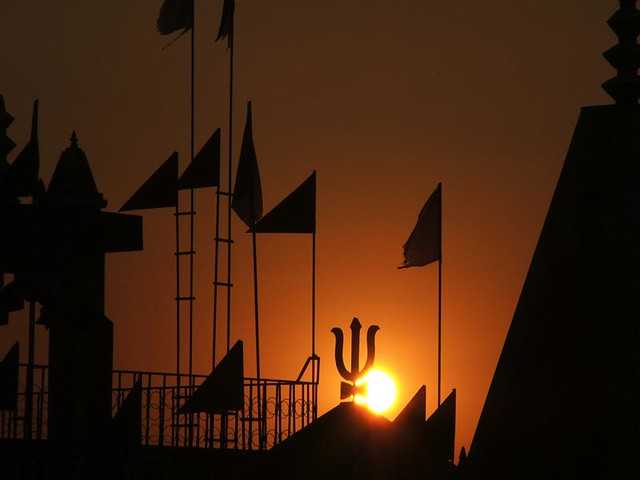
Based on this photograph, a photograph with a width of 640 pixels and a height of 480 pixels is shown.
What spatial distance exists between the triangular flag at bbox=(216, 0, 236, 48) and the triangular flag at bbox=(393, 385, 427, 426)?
51.1 feet

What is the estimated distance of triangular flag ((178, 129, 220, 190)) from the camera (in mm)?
21422

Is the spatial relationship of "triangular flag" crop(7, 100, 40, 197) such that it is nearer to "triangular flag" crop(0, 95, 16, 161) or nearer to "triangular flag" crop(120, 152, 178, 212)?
"triangular flag" crop(0, 95, 16, 161)

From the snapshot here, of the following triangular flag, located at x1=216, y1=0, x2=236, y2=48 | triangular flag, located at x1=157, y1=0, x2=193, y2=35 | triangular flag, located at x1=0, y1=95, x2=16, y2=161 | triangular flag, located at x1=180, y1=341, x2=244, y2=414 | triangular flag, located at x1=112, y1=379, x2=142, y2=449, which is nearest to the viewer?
triangular flag, located at x1=112, y1=379, x2=142, y2=449

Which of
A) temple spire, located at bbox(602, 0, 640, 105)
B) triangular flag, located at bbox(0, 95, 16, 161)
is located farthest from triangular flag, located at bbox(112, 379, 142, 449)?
temple spire, located at bbox(602, 0, 640, 105)

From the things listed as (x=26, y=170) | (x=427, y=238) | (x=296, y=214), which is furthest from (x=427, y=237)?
(x=26, y=170)

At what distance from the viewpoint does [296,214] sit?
66.1 feet

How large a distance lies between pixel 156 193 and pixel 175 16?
4.83 metres

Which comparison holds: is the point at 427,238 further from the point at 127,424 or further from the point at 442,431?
the point at 127,424

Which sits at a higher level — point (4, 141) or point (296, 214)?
point (296, 214)

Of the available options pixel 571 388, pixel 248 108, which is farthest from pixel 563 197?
pixel 248 108

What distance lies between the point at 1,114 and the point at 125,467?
245cm

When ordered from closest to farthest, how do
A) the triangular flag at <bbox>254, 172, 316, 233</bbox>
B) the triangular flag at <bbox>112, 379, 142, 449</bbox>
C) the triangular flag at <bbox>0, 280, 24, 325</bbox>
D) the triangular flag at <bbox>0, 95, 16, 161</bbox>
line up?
the triangular flag at <bbox>112, 379, 142, 449</bbox> → the triangular flag at <bbox>0, 280, 24, 325</bbox> → the triangular flag at <bbox>0, 95, 16, 161</bbox> → the triangular flag at <bbox>254, 172, 316, 233</bbox>

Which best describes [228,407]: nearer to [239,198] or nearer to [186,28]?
[239,198]

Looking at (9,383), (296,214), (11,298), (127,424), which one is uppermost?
(296,214)
